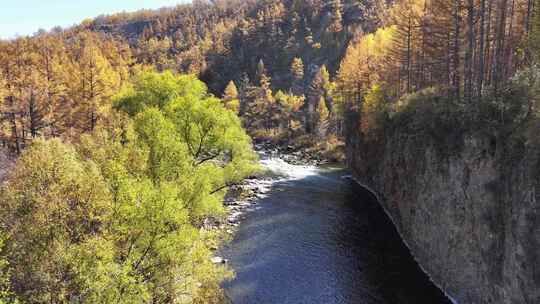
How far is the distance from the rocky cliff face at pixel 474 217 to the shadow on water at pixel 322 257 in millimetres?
2443

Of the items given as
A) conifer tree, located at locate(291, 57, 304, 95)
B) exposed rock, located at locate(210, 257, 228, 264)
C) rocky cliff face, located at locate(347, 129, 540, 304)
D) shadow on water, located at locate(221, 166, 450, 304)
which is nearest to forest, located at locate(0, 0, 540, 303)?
rocky cliff face, located at locate(347, 129, 540, 304)

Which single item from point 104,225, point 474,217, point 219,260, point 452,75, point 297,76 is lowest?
point 219,260

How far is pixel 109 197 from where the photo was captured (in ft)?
64.2

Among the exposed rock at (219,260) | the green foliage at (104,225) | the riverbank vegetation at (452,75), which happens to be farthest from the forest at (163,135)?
the exposed rock at (219,260)

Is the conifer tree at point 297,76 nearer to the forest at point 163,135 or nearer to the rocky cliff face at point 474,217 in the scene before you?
the forest at point 163,135

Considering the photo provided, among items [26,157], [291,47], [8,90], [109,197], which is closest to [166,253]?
[109,197]

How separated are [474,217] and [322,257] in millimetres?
13870

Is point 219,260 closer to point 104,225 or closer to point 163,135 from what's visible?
point 163,135

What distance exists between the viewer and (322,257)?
36156mm

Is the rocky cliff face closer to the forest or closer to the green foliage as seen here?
the forest

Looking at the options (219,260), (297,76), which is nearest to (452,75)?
(219,260)

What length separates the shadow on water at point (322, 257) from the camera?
99.9 ft

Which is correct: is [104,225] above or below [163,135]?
below

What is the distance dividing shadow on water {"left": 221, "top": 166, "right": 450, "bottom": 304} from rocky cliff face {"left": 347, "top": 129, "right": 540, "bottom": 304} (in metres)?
2.44
